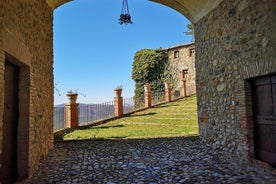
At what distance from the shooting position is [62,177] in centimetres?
418

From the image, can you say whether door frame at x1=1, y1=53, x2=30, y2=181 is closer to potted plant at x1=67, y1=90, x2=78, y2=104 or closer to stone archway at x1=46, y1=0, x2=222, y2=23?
stone archway at x1=46, y1=0, x2=222, y2=23

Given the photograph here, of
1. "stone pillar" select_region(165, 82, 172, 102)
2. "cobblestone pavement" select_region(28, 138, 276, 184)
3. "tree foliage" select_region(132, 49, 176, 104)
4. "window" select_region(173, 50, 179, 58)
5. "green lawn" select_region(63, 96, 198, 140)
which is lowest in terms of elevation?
"cobblestone pavement" select_region(28, 138, 276, 184)

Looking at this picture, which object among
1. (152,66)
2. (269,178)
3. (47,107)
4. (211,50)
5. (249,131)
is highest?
(152,66)

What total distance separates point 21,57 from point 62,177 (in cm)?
208

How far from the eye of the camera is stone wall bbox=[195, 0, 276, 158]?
4.46 m

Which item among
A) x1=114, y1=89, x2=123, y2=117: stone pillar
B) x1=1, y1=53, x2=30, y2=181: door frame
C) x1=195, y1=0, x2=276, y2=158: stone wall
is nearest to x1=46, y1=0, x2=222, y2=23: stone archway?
x1=195, y1=0, x2=276, y2=158: stone wall

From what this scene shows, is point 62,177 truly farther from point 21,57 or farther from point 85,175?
point 21,57

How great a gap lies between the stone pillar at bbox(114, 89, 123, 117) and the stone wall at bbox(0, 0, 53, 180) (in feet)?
28.0

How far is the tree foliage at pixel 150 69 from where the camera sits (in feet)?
92.3

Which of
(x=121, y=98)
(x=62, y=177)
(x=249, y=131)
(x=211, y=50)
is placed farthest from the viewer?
(x=121, y=98)

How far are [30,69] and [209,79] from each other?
4.52 m

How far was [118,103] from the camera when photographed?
14.6 metres

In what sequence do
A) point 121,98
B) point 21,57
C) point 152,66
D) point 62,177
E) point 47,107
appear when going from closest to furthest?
point 21,57 → point 62,177 → point 47,107 → point 121,98 → point 152,66

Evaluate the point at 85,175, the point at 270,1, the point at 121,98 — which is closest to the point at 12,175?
the point at 85,175
